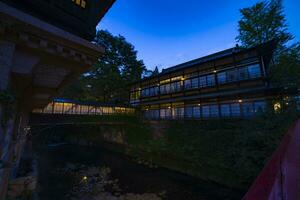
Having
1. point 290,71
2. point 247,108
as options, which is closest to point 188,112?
point 247,108

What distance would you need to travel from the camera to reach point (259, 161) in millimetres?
7762

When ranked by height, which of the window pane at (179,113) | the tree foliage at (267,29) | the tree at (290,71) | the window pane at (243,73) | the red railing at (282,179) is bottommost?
the red railing at (282,179)

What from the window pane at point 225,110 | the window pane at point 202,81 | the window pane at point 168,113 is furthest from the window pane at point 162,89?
the window pane at point 225,110

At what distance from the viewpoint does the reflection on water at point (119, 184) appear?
8.41 metres

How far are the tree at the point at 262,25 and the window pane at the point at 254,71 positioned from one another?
7.00 ft

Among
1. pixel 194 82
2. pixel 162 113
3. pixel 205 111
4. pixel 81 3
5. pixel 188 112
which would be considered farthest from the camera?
pixel 162 113

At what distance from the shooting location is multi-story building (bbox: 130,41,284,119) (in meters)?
13.9

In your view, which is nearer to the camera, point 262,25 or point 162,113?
point 262,25

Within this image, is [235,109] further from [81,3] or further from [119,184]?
[81,3]

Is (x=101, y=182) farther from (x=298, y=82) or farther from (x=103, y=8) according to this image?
(x=298, y=82)

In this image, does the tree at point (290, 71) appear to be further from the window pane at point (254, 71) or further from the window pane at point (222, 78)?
the window pane at point (222, 78)

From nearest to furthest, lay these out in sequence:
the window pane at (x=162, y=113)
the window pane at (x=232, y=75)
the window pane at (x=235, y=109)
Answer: the window pane at (x=235, y=109) < the window pane at (x=232, y=75) < the window pane at (x=162, y=113)

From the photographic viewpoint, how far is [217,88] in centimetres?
1672

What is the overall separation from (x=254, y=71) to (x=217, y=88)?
12.2 ft
